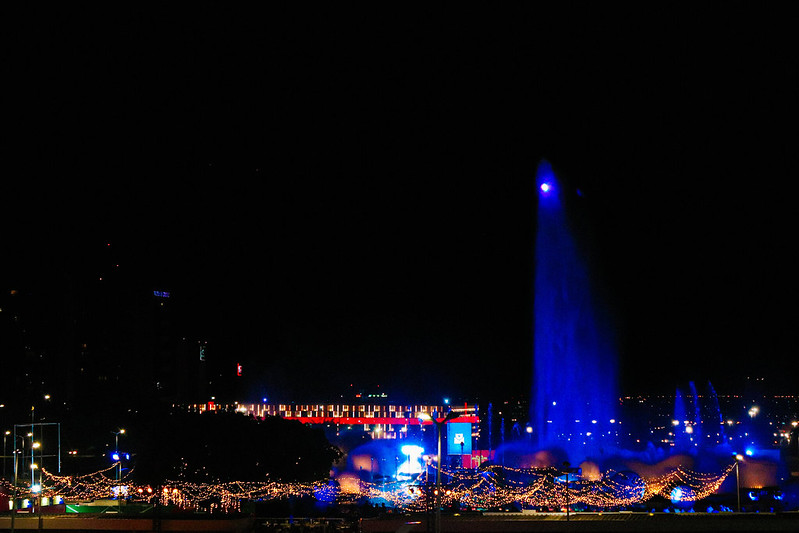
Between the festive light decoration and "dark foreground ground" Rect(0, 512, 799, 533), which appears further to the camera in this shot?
the festive light decoration

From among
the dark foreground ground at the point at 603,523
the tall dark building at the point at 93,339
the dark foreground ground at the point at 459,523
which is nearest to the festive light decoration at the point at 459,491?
the dark foreground ground at the point at 459,523

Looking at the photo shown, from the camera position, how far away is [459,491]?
95.9 feet

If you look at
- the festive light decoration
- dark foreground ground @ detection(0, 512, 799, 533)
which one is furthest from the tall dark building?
dark foreground ground @ detection(0, 512, 799, 533)

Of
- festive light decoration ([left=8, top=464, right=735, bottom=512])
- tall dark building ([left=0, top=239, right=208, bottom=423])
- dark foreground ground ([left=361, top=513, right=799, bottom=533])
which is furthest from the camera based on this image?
tall dark building ([left=0, top=239, right=208, bottom=423])

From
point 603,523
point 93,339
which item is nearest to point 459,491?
point 603,523

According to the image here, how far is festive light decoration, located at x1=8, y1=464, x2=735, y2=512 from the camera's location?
28.8m

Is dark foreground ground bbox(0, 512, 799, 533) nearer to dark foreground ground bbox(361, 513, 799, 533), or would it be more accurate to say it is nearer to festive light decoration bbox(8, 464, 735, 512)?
dark foreground ground bbox(361, 513, 799, 533)

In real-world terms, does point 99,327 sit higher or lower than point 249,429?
higher

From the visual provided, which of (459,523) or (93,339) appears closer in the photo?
(459,523)

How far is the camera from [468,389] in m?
115

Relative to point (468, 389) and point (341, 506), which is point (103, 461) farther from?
point (468, 389)

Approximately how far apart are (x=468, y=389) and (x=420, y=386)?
22.0ft

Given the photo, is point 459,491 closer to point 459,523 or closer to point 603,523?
point 459,523

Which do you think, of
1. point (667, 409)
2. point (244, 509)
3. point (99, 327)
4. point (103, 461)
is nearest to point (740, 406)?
point (667, 409)
